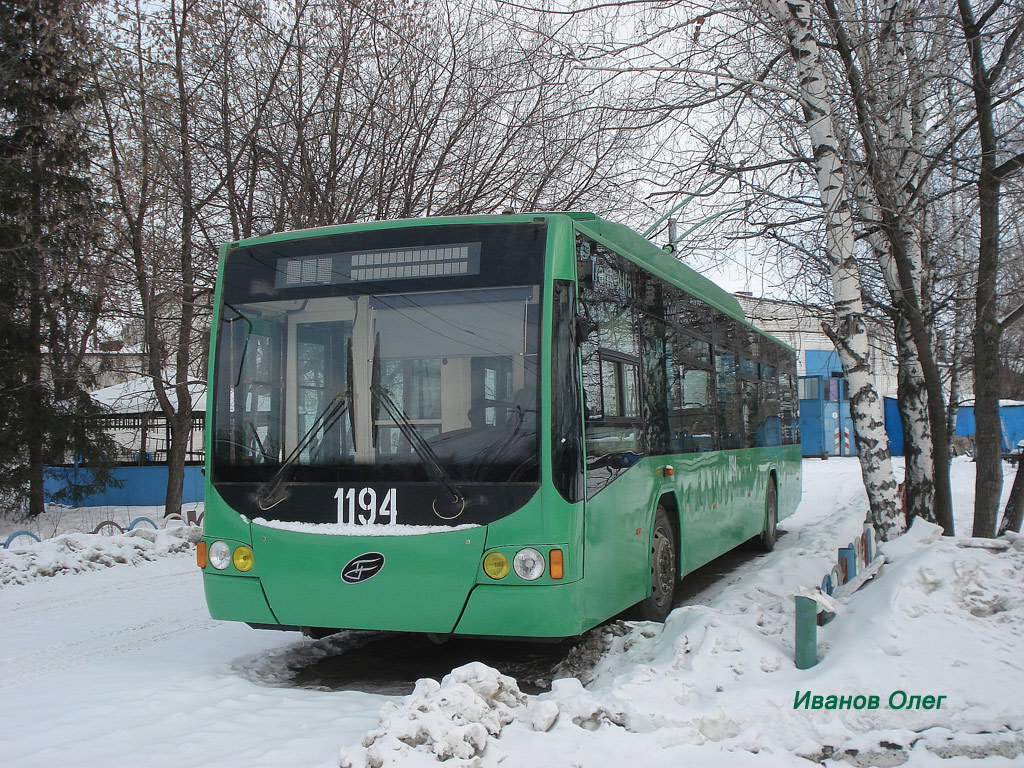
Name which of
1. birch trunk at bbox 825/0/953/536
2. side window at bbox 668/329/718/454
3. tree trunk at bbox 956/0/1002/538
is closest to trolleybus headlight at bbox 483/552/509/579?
side window at bbox 668/329/718/454

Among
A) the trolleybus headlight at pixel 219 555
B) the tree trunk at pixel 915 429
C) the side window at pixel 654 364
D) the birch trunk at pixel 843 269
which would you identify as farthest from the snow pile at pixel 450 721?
the tree trunk at pixel 915 429

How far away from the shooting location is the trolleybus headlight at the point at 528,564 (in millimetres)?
5375

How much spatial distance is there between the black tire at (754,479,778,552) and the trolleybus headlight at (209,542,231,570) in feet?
27.4

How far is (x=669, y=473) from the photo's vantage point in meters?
7.49

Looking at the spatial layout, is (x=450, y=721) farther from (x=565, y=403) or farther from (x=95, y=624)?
(x=95, y=624)

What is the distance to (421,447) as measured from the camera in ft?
18.3

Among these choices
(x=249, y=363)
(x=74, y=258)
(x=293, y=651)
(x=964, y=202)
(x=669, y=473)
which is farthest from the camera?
(x=74, y=258)

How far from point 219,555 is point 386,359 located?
1.78 metres

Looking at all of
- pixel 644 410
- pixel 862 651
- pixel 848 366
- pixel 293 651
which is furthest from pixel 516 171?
pixel 862 651

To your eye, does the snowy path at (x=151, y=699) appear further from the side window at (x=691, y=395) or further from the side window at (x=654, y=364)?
the side window at (x=691, y=395)

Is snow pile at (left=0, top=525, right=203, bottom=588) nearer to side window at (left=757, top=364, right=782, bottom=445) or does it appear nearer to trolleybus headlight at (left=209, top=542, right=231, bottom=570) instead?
trolleybus headlight at (left=209, top=542, right=231, bottom=570)

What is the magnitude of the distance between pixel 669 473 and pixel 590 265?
2208 millimetres

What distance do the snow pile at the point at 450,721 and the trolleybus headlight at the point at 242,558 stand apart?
6.35 feet

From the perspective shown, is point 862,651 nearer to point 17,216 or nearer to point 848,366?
point 848,366
